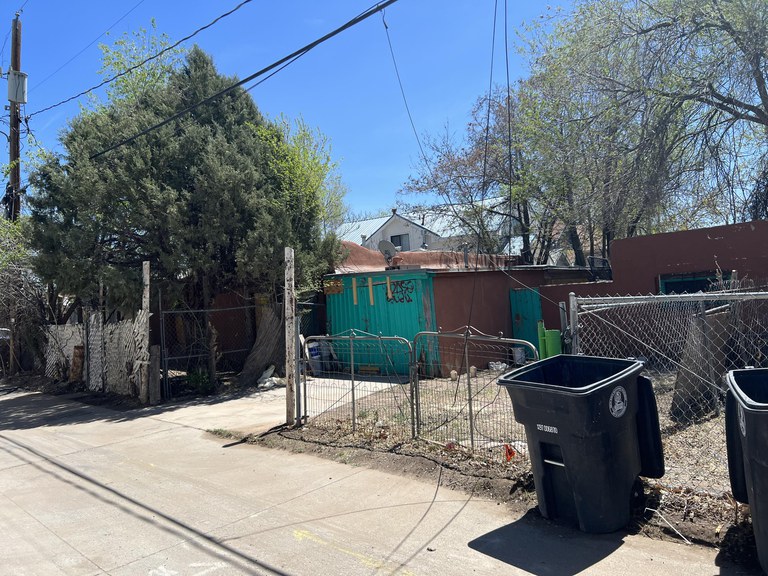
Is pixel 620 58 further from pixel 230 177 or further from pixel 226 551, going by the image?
pixel 226 551

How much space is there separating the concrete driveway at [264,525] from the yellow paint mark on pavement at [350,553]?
0.01m

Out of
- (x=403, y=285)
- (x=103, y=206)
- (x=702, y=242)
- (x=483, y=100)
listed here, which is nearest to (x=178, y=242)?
(x=103, y=206)

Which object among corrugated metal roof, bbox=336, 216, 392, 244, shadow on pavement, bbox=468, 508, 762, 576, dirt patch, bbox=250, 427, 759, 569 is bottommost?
shadow on pavement, bbox=468, 508, 762, 576

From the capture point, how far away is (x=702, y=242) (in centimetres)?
1277

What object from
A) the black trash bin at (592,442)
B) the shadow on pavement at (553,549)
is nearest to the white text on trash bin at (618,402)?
the black trash bin at (592,442)

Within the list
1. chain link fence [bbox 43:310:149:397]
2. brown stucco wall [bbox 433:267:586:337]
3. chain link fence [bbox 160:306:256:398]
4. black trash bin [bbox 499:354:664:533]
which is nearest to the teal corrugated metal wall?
brown stucco wall [bbox 433:267:586:337]

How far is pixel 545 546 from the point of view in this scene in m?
4.18

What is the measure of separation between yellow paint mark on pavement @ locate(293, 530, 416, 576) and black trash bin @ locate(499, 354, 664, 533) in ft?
4.40

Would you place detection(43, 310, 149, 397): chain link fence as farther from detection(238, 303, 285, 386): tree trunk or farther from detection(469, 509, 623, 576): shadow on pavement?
detection(469, 509, 623, 576): shadow on pavement

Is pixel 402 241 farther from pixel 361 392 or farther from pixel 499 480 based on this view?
pixel 499 480

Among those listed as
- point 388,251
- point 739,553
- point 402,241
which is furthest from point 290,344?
point 402,241

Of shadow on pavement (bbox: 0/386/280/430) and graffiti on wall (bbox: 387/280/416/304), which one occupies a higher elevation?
graffiti on wall (bbox: 387/280/416/304)

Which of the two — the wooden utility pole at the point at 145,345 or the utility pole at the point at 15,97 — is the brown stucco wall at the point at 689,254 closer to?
the wooden utility pole at the point at 145,345

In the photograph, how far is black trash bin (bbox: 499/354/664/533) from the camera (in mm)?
4148
